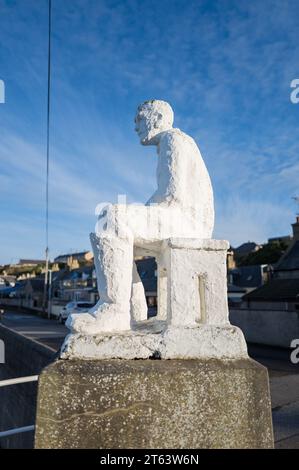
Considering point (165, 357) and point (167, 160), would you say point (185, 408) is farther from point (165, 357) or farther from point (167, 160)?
point (167, 160)

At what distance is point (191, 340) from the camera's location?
223 centimetres

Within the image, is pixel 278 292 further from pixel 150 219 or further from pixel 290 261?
pixel 150 219

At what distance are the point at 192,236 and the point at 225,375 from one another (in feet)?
2.97

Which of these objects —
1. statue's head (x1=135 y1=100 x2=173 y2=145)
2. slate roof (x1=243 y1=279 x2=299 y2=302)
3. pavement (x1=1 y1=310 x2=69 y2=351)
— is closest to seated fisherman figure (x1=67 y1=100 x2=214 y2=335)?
statue's head (x1=135 y1=100 x2=173 y2=145)

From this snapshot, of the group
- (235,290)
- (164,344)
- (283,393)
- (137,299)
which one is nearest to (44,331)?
(283,393)

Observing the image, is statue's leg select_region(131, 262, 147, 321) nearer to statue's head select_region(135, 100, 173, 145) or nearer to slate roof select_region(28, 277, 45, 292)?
statue's head select_region(135, 100, 173, 145)

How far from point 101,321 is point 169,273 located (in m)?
0.51

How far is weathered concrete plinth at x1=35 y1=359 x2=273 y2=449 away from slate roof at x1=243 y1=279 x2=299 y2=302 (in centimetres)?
1559

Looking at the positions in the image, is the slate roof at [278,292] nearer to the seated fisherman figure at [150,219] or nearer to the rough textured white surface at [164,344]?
the seated fisherman figure at [150,219]

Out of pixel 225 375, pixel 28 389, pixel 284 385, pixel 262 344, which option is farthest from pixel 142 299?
pixel 262 344

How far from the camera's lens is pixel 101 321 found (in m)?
2.26

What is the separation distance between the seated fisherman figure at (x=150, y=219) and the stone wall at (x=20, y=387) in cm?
346

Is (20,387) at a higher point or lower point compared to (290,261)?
lower

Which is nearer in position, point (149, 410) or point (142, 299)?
point (149, 410)
